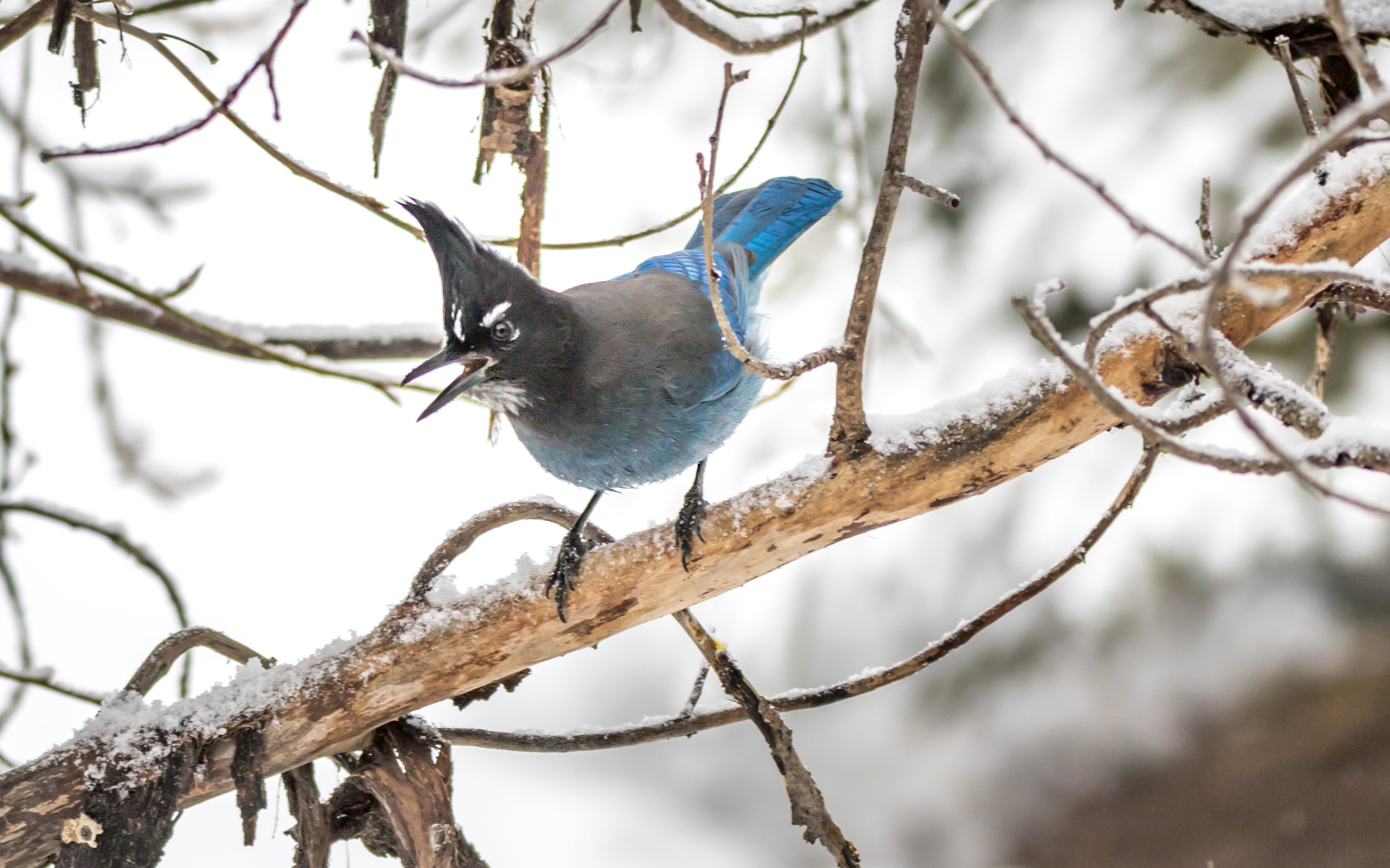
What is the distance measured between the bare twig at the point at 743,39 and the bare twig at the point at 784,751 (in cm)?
99

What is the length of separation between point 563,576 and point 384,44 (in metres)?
1.06

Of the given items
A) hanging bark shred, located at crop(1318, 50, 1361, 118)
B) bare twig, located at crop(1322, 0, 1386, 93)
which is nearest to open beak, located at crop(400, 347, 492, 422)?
bare twig, located at crop(1322, 0, 1386, 93)

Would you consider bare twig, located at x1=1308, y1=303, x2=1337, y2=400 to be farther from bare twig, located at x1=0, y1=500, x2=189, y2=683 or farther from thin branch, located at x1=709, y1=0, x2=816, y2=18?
bare twig, located at x1=0, y1=500, x2=189, y2=683

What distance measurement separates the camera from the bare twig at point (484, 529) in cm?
192

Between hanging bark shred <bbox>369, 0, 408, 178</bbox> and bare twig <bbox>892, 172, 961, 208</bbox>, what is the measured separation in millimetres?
1008

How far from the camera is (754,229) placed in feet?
7.93

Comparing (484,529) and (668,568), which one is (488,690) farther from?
(668,568)

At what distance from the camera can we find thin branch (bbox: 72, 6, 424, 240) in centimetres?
175

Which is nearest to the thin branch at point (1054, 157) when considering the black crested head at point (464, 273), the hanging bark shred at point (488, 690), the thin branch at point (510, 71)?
the thin branch at point (510, 71)

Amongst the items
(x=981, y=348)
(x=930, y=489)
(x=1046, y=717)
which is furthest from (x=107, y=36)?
(x=1046, y=717)

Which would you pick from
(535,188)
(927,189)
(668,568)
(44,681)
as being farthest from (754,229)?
(44,681)

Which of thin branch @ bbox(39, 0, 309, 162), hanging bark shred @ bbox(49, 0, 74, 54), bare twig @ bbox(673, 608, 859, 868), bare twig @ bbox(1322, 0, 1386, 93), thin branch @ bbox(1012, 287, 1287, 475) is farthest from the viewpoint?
bare twig @ bbox(673, 608, 859, 868)

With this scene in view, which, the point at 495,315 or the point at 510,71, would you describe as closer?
the point at 510,71

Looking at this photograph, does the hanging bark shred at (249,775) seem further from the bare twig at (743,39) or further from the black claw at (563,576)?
the bare twig at (743,39)
